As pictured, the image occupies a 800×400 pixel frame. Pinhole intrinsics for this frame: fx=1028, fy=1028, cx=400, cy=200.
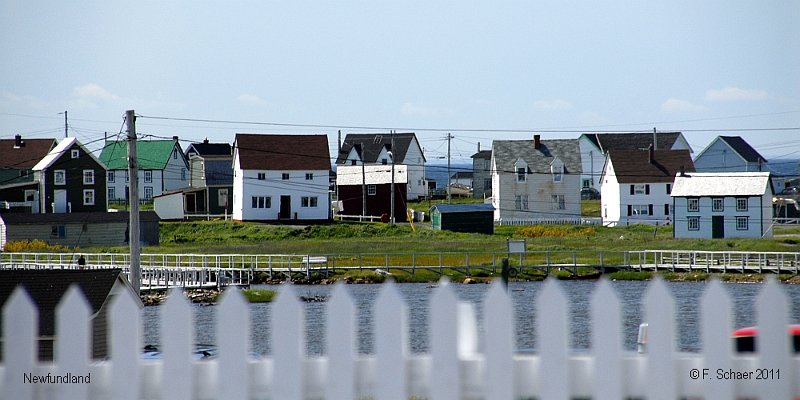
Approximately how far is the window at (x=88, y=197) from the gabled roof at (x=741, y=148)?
55.0m

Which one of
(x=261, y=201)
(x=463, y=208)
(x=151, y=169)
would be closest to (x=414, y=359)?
(x=463, y=208)

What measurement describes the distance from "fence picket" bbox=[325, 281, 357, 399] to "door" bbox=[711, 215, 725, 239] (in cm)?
6043

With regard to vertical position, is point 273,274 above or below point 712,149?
below

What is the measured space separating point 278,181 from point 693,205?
91.4 ft

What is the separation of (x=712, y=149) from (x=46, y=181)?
59074 millimetres

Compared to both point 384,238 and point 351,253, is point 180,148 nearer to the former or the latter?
point 384,238

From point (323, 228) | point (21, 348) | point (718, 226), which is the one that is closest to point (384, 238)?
point (323, 228)

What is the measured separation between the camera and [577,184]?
78812 mm

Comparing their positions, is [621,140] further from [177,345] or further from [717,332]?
[177,345]

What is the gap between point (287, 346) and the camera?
14.8 ft

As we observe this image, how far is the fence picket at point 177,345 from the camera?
4.57m

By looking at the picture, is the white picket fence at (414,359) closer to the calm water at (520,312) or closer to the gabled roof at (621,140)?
the calm water at (520,312)

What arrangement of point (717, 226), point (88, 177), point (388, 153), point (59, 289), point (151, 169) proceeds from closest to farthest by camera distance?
point (59, 289), point (717, 226), point (88, 177), point (151, 169), point (388, 153)

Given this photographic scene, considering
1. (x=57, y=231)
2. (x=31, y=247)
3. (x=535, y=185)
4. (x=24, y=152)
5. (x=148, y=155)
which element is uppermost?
(x=148, y=155)
